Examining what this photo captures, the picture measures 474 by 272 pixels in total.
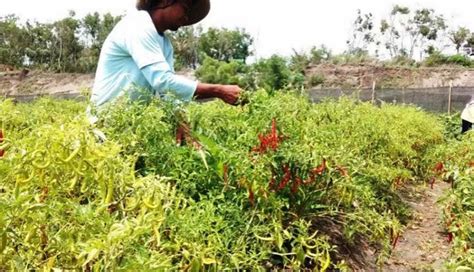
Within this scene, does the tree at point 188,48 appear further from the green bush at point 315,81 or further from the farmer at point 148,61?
the farmer at point 148,61

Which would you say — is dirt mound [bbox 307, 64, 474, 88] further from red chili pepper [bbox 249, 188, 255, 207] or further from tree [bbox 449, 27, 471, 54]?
red chili pepper [bbox 249, 188, 255, 207]

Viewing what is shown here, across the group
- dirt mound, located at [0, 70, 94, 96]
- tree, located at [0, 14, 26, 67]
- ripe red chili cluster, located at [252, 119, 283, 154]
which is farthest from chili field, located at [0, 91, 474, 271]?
tree, located at [0, 14, 26, 67]

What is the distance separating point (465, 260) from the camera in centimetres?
245

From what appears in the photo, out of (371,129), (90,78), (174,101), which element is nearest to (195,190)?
(174,101)

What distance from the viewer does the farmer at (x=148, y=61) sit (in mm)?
2119

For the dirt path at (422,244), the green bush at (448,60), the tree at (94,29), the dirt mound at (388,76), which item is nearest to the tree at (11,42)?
the tree at (94,29)

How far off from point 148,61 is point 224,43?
30.9m

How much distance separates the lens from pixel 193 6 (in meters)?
2.41

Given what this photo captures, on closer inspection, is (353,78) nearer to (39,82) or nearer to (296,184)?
(39,82)

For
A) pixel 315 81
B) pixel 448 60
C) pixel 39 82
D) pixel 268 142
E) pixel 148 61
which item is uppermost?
pixel 148 61

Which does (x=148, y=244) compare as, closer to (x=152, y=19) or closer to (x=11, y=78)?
(x=152, y=19)

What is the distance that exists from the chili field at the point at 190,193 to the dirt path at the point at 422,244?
0.53 ft

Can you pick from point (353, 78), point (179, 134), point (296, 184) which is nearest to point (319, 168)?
point (296, 184)

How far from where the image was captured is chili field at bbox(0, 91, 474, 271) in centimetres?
118
